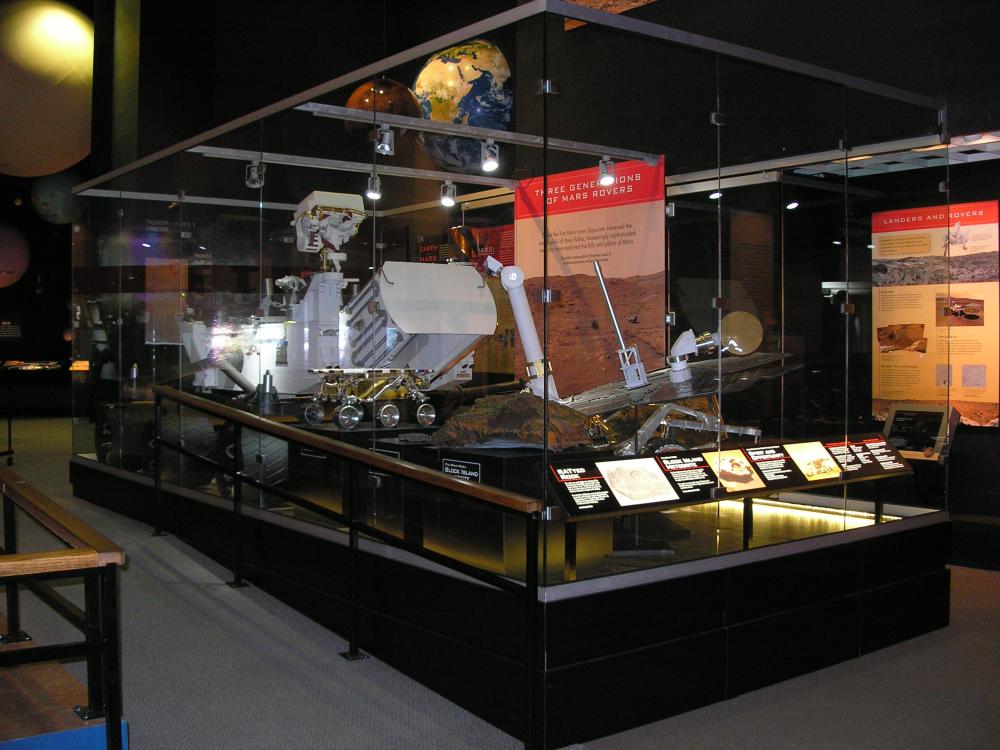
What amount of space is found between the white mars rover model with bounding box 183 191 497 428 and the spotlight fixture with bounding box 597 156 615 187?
0.61m

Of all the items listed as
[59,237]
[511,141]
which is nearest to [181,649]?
[511,141]

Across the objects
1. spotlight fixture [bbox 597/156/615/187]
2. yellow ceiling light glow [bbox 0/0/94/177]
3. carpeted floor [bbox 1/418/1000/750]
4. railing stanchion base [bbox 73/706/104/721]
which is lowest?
carpeted floor [bbox 1/418/1000/750]

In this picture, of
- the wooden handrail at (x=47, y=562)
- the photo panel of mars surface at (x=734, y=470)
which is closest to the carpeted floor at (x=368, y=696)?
the photo panel of mars surface at (x=734, y=470)

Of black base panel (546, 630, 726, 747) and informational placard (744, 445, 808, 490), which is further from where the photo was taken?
informational placard (744, 445, 808, 490)

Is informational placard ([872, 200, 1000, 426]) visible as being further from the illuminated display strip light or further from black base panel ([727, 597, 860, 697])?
black base panel ([727, 597, 860, 697])

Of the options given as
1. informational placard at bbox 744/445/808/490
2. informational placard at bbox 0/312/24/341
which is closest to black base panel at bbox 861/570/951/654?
informational placard at bbox 744/445/808/490

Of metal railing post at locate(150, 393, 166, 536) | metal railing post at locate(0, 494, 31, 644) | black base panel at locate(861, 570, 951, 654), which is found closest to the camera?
metal railing post at locate(0, 494, 31, 644)

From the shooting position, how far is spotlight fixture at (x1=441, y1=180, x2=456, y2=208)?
13.0ft

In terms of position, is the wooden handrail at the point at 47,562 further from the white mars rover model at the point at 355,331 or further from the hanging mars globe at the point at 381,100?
the hanging mars globe at the point at 381,100

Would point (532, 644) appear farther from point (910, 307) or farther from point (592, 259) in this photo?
point (910, 307)

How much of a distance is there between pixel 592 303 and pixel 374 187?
126 cm

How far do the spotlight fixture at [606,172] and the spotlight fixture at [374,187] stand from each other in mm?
1064

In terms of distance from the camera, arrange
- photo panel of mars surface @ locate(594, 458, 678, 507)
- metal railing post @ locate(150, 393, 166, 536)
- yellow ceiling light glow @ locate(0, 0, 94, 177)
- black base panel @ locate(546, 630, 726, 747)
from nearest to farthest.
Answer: black base panel @ locate(546, 630, 726, 747), photo panel of mars surface @ locate(594, 458, 678, 507), metal railing post @ locate(150, 393, 166, 536), yellow ceiling light glow @ locate(0, 0, 94, 177)

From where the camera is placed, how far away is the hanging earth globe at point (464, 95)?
359cm
